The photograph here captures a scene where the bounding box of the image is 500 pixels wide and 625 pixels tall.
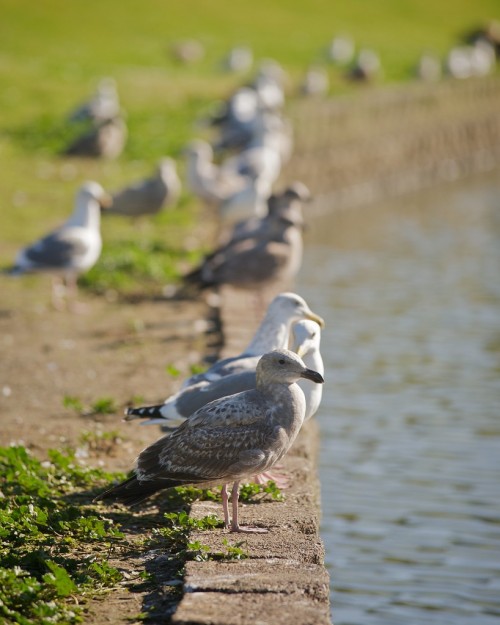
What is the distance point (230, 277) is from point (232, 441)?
5.29 metres

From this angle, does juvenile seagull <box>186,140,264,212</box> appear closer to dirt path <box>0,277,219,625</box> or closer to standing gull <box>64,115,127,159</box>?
standing gull <box>64,115,127,159</box>

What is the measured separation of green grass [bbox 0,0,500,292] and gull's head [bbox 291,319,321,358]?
16.6 feet

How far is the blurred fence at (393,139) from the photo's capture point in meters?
26.0

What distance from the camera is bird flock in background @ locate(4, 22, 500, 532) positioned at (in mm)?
5605

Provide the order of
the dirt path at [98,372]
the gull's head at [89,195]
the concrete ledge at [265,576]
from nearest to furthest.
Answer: the concrete ledge at [265,576] → the dirt path at [98,372] → the gull's head at [89,195]

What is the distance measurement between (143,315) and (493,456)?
11.7 ft

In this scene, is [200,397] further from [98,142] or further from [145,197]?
[98,142]

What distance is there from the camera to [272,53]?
4162 cm

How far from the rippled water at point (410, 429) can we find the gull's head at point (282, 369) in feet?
6.37

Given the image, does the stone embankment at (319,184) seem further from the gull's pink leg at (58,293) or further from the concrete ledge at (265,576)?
the gull's pink leg at (58,293)

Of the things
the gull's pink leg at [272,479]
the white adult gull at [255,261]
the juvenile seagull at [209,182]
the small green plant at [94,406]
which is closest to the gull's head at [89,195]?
the white adult gull at [255,261]

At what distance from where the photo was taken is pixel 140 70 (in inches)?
1323

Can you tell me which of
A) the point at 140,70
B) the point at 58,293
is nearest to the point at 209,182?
the point at 58,293

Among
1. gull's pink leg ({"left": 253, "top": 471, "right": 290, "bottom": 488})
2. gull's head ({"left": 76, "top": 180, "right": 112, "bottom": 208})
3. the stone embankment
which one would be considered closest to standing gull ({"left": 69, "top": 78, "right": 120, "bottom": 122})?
the stone embankment
